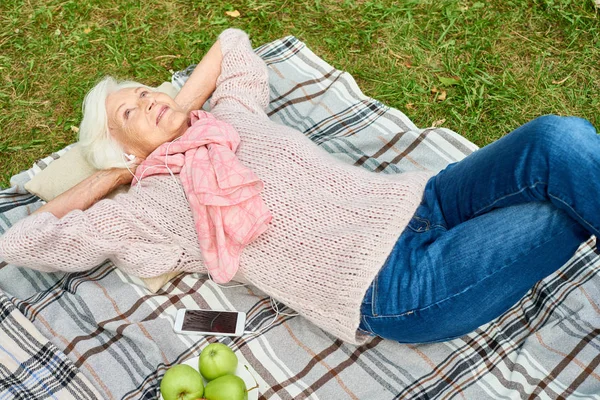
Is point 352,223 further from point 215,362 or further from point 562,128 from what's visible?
point 562,128

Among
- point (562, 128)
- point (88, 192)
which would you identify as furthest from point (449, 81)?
point (88, 192)

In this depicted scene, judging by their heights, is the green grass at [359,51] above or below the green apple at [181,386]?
above

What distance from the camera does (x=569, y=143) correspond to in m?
2.57

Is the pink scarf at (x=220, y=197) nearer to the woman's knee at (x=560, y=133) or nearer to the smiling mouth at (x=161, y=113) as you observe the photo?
the smiling mouth at (x=161, y=113)

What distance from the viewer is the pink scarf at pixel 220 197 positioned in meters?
3.06

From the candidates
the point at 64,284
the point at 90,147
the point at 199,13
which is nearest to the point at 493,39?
the point at 199,13

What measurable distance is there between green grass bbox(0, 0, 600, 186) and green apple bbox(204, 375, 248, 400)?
2775 millimetres

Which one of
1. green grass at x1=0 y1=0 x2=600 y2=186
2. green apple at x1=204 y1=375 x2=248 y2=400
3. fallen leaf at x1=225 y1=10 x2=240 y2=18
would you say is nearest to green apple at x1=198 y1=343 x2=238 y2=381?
green apple at x1=204 y1=375 x2=248 y2=400

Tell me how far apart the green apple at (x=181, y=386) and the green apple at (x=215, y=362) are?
0.08m

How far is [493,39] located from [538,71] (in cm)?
51

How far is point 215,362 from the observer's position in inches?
114

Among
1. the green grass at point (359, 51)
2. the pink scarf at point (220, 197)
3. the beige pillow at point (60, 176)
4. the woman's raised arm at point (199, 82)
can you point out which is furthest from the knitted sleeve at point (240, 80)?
the green grass at point (359, 51)

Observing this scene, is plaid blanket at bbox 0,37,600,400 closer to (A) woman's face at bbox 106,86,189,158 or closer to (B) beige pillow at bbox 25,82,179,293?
(B) beige pillow at bbox 25,82,179,293

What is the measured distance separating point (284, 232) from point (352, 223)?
38 centimetres
